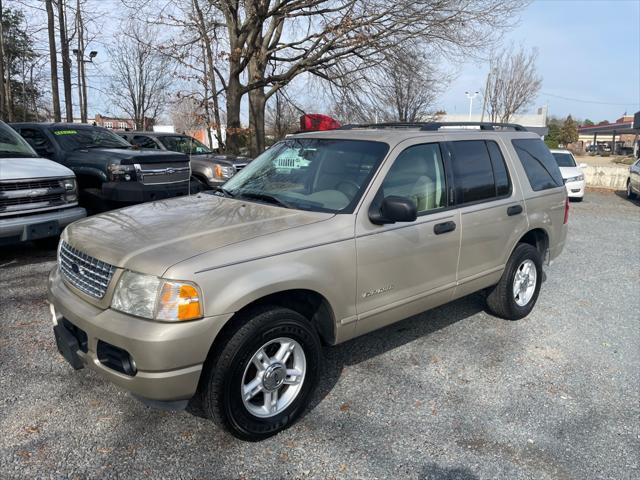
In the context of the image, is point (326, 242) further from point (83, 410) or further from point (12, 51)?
point (12, 51)

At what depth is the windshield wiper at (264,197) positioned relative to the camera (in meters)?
3.58

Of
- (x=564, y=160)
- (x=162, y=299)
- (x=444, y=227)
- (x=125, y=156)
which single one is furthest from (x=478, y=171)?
(x=564, y=160)

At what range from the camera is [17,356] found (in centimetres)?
392

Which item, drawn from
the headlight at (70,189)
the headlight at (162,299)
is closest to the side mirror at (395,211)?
the headlight at (162,299)

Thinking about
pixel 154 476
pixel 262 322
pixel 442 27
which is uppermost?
pixel 442 27

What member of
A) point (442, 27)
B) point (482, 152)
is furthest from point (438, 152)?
point (442, 27)

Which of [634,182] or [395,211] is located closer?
[395,211]

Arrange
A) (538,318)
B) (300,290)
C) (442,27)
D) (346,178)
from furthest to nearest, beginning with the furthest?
(442,27) < (538,318) < (346,178) < (300,290)

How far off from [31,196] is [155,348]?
185 inches

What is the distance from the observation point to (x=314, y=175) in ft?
12.5

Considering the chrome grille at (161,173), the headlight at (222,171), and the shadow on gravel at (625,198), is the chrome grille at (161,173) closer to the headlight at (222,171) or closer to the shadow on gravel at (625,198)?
the headlight at (222,171)

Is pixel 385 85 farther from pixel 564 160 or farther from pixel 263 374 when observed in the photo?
pixel 263 374

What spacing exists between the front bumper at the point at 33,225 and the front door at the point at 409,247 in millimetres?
4586

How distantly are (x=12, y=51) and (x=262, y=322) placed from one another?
27050mm
